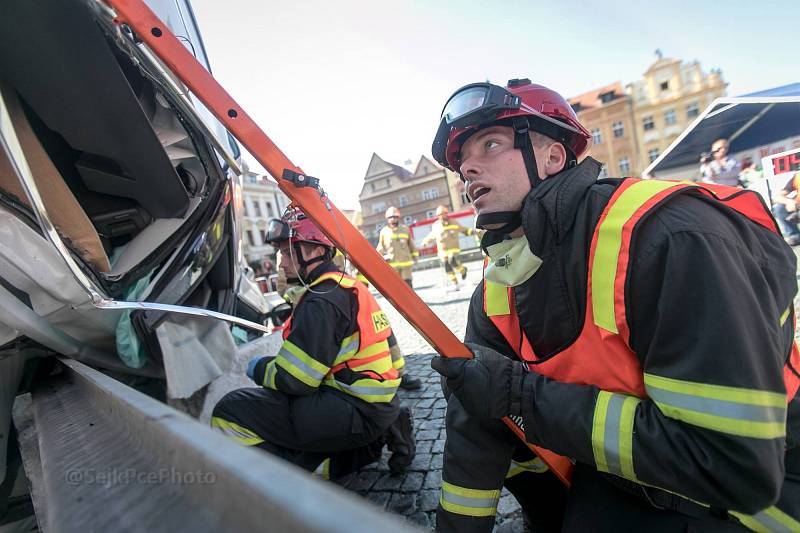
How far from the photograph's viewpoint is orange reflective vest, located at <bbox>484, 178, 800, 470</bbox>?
3.69 ft

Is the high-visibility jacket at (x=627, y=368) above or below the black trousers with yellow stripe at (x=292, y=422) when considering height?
above

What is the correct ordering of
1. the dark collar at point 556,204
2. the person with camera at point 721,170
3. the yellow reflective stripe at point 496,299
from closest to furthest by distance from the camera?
the dark collar at point 556,204, the yellow reflective stripe at point 496,299, the person with camera at point 721,170

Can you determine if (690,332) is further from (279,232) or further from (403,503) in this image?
(279,232)

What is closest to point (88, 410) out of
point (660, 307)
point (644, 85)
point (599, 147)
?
point (660, 307)

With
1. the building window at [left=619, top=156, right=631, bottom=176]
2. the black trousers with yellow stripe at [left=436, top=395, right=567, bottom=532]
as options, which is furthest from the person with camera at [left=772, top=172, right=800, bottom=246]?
the building window at [left=619, top=156, right=631, bottom=176]

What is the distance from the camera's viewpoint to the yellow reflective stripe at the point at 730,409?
0.93 metres

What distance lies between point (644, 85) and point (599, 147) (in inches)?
301

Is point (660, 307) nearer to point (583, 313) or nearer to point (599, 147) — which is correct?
point (583, 313)

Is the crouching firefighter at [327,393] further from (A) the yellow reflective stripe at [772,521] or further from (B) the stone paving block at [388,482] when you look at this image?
(A) the yellow reflective stripe at [772,521]

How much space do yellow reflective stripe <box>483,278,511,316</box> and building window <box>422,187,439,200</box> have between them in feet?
159

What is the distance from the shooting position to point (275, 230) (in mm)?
2941

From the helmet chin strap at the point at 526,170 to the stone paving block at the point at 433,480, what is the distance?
172 cm

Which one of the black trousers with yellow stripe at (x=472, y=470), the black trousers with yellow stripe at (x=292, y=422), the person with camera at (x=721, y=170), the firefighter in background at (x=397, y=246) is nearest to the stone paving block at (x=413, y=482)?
the black trousers with yellow stripe at (x=292, y=422)

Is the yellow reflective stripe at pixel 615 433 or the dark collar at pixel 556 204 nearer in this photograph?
the yellow reflective stripe at pixel 615 433
